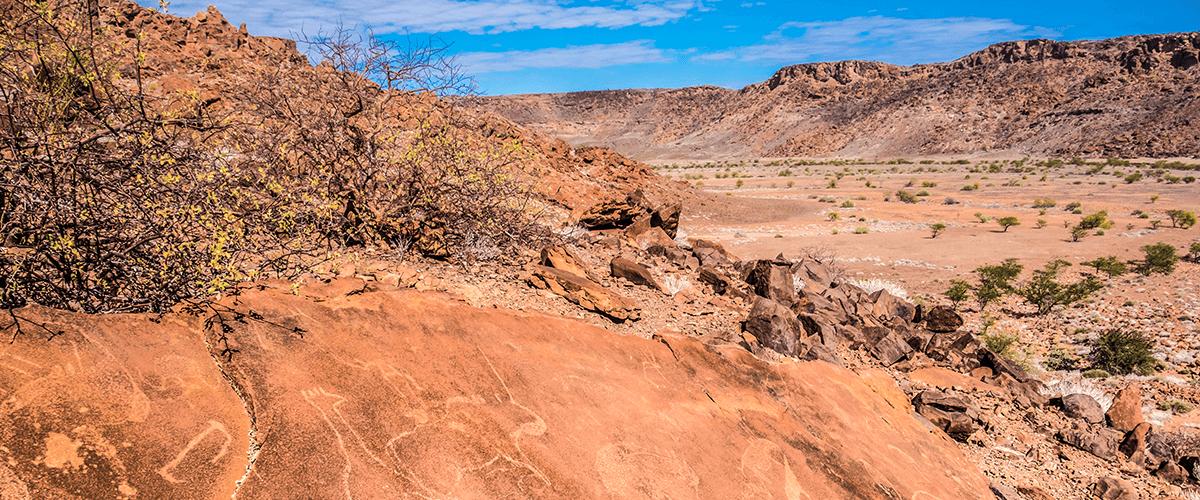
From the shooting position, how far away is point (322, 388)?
3508 millimetres

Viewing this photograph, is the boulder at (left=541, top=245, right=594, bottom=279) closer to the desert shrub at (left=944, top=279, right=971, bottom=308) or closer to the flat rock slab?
the flat rock slab

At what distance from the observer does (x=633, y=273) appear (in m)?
7.64

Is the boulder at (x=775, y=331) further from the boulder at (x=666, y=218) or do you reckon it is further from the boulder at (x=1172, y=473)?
the boulder at (x=666, y=218)

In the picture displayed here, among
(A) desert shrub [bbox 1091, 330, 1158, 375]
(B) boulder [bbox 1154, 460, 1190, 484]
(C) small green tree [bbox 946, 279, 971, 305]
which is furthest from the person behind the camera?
(C) small green tree [bbox 946, 279, 971, 305]

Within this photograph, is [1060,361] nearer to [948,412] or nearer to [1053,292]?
[1053,292]

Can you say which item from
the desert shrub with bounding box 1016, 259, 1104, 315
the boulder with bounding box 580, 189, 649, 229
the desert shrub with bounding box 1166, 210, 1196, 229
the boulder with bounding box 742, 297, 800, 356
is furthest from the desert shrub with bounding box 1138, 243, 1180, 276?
the boulder with bounding box 742, 297, 800, 356

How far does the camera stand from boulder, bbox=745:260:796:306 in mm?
8984

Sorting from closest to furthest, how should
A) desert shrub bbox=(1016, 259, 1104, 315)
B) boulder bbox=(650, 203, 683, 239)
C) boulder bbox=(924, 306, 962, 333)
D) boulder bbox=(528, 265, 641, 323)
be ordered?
boulder bbox=(528, 265, 641, 323) → boulder bbox=(924, 306, 962, 333) → boulder bbox=(650, 203, 683, 239) → desert shrub bbox=(1016, 259, 1104, 315)

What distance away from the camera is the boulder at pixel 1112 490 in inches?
226

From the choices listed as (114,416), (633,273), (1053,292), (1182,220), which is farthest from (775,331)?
(1182,220)

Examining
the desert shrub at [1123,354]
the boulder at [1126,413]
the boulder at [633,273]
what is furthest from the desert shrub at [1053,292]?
the boulder at [633,273]

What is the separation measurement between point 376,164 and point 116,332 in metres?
3.91

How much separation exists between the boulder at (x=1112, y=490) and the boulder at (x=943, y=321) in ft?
17.5

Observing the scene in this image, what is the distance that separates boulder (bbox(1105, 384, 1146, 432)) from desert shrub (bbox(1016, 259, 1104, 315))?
6706mm
